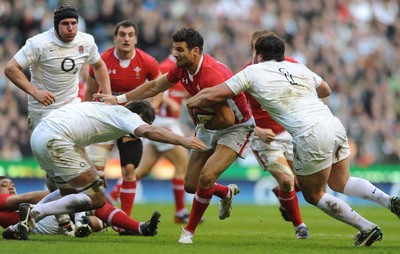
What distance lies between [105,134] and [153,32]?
49.4 feet

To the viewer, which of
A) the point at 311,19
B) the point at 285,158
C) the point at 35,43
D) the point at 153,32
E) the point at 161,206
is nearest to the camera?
the point at 35,43

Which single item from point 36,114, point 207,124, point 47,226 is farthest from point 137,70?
point 207,124

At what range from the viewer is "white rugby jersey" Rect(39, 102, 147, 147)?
10.7 m

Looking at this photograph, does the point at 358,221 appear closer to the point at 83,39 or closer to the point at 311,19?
the point at 83,39

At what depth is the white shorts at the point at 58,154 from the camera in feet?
35.6

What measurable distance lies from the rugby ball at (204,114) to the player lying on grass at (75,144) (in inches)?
19.4

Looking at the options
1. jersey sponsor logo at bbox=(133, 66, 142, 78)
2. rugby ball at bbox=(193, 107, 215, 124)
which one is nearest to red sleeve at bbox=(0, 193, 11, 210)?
rugby ball at bbox=(193, 107, 215, 124)

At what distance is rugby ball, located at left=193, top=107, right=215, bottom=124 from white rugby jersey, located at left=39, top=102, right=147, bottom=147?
679 millimetres

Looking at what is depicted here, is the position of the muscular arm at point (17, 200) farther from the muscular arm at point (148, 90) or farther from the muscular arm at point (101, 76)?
the muscular arm at point (101, 76)

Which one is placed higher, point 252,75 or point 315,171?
point 252,75

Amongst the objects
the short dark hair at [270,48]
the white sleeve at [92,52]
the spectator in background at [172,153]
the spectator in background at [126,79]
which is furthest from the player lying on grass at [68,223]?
the spectator in background at [172,153]

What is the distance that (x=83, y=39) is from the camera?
12.8m

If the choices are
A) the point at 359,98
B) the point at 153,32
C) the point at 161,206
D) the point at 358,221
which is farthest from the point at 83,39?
the point at 359,98

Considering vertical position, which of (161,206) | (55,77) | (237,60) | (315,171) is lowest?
(161,206)
